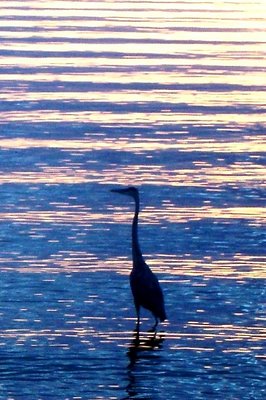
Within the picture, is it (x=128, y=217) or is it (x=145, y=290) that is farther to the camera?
(x=128, y=217)

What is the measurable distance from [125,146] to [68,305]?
8.59 metres

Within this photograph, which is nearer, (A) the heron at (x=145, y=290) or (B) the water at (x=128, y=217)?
(B) the water at (x=128, y=217)

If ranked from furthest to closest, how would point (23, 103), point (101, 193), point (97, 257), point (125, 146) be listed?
1. point (23, 103)
2. point (125, 146)
3. point (101, 193)
4. point (97, 257)

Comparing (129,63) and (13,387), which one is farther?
(129,63)

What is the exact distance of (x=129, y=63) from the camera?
32469 mm

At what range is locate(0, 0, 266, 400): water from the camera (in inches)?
487

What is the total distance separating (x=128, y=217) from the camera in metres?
18.1

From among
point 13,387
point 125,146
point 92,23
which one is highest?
point 92,23

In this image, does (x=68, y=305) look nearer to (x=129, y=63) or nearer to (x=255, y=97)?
(x=255, y=97)

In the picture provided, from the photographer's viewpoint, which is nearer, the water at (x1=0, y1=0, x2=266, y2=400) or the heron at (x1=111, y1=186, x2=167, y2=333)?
the water at (x1=0, y1=0, x2=266, y2=400)

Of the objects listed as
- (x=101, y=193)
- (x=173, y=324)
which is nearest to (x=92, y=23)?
(x=101, y=193)

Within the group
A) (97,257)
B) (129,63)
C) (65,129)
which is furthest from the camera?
(129,63)

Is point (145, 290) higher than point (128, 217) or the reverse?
the reverse

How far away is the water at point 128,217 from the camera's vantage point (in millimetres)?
12367
